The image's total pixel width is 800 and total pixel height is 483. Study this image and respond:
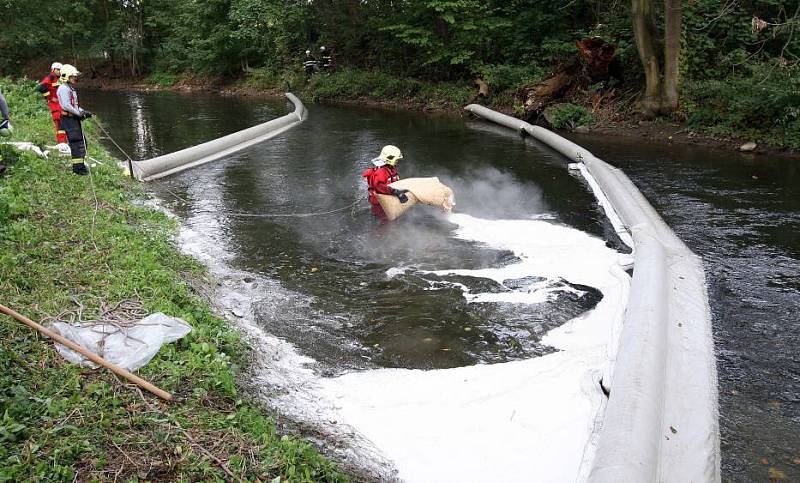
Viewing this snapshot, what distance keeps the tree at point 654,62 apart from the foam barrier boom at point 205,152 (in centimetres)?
949

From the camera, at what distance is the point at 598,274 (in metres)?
7.00

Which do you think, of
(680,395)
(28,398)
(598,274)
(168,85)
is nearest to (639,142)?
(598,274)

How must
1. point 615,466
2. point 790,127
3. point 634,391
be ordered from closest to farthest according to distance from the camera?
point 615,466 < point 634,391 < point 790,127

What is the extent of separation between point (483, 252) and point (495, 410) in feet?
11.0

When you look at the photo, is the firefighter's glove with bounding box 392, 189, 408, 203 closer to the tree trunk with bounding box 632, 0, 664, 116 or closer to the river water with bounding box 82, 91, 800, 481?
the river water with bounding box 82, 91, 800, 481

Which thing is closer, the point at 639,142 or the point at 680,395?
the point at 680,395

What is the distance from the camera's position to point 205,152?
45.7 feet

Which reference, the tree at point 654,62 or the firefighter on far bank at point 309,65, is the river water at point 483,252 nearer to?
the tree at point 654,62

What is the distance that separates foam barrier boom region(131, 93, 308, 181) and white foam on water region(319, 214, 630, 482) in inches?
325

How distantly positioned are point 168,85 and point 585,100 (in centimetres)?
2681

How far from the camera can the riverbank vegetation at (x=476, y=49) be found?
14.1 m

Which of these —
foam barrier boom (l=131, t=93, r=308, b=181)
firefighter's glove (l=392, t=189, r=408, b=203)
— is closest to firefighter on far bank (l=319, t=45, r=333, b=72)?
foam barrier boom (l=131, t=93, r=308, b=181)

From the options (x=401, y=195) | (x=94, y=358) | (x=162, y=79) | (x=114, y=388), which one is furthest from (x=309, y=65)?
(x=114, y=388)

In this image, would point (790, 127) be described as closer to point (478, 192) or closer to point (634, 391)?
point (478, 192)
